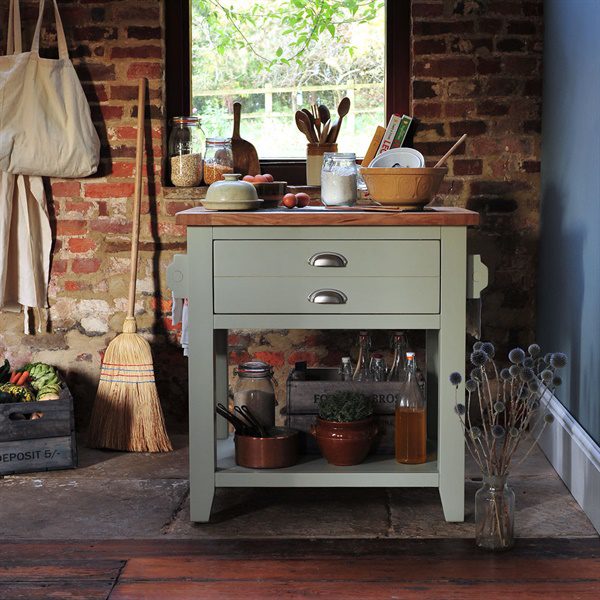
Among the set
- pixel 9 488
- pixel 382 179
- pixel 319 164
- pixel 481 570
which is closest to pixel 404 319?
pixel 382 179

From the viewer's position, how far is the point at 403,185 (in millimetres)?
2676

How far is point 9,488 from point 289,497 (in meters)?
0.89

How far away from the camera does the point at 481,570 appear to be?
238 centimetres

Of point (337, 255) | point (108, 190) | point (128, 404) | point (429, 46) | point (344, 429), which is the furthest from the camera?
point (108, 190)

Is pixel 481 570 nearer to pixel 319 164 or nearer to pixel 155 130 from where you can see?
pixel 319 164

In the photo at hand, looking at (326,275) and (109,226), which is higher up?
(109,226)

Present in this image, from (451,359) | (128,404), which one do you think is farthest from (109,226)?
(451,359)

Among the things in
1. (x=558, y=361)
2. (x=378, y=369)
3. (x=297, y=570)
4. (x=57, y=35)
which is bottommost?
(x=297, y=570)

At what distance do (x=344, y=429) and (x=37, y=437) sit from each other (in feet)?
3.58

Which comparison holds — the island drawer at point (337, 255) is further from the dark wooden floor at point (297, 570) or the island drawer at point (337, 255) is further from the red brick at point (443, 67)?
the red brick at point (443, 67)

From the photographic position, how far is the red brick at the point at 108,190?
11.9 feet

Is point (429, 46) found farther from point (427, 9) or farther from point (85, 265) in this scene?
point (85, 265)


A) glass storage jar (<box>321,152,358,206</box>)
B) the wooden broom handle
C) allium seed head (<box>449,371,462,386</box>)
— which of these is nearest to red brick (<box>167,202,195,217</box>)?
the wooden broom handle

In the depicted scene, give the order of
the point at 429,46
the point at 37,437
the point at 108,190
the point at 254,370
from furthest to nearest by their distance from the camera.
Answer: the point at 108,190 < the point at 429,46 < the point at 37,437 < the point at 254,370
